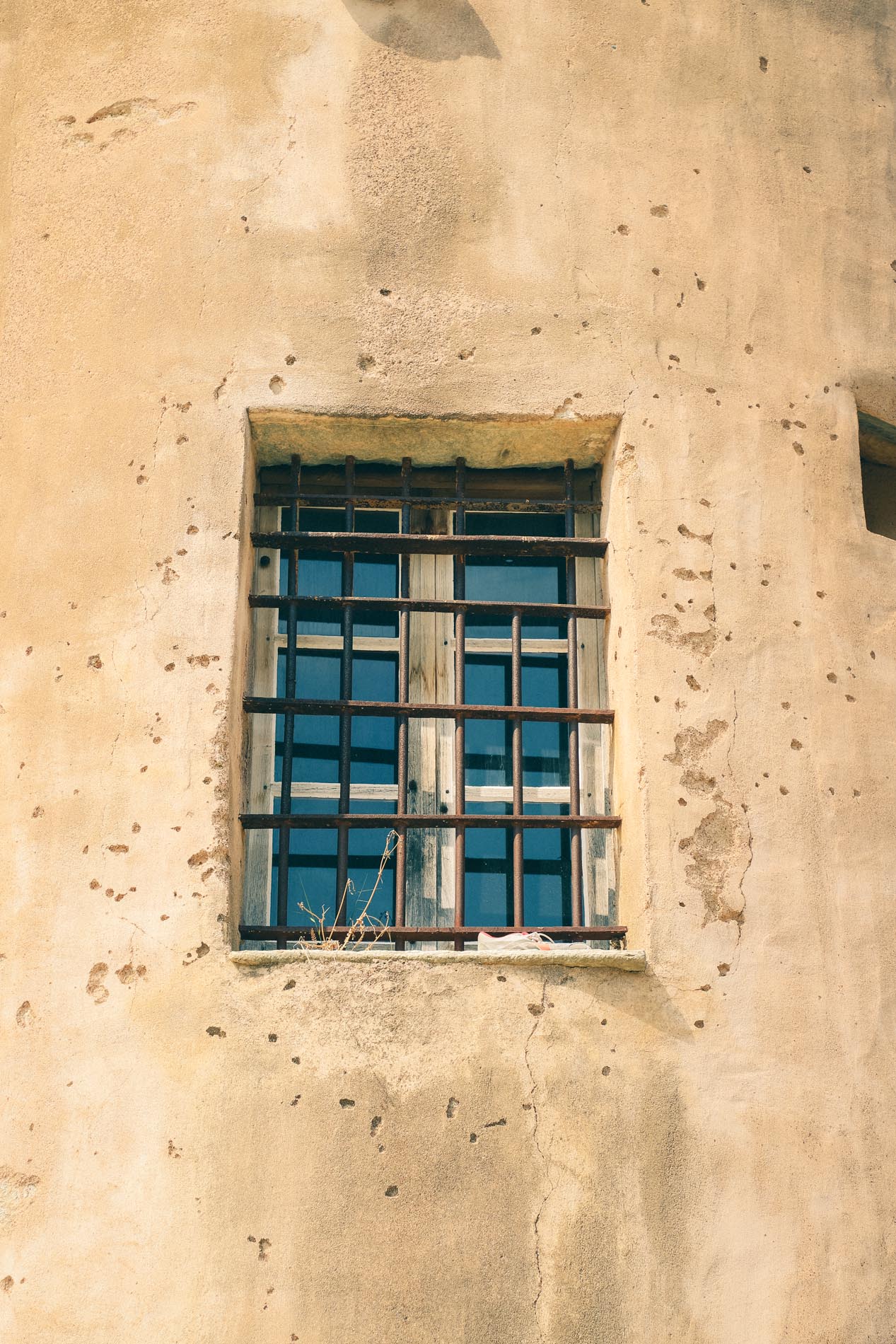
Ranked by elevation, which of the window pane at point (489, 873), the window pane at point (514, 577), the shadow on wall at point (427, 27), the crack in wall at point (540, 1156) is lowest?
the crack in wall at point (540, 1156)

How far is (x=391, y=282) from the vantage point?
403 centimetres

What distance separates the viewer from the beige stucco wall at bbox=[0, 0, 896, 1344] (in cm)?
324

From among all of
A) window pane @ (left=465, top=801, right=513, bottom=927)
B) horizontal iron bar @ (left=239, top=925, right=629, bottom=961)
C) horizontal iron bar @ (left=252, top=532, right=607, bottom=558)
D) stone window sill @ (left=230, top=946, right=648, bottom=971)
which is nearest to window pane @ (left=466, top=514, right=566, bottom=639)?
horizontal iron bar @ (left=252, top=532, right=607, bottom=558)

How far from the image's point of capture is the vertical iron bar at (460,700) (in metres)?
3.66

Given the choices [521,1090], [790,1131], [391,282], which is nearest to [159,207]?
[391,282]

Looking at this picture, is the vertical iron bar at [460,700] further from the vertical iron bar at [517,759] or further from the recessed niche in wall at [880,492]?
the recessed niche in wall at [880,492]

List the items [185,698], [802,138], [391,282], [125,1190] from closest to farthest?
[125,1190]
[185,698]
[391,282]
[802,138]

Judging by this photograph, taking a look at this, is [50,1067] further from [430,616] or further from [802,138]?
[802,138]

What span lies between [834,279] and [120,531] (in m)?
2.34

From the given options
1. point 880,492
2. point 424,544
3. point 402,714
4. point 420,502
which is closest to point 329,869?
point 402,714

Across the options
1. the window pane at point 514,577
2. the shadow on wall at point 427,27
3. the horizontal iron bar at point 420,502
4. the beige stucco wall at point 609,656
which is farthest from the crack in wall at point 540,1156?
the shadow on wall at point 427,27

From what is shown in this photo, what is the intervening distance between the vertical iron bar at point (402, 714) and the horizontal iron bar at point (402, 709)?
5 cm

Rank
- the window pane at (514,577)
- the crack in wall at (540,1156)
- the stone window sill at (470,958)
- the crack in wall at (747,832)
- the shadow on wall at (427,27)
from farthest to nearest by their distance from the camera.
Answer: the shadow on wall at (427,27)
the window pane at (514,577)
the crack in wall at (747,832)
the stone window sill at (470,958)
the crack in wall at (540,1156)

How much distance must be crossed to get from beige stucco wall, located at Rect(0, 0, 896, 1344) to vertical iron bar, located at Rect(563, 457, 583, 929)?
13 cm
